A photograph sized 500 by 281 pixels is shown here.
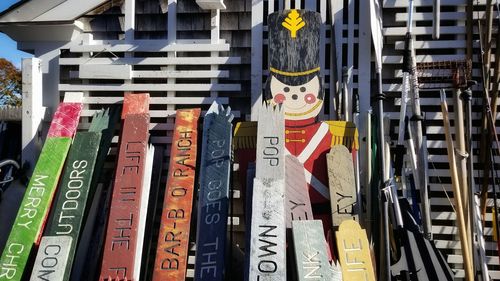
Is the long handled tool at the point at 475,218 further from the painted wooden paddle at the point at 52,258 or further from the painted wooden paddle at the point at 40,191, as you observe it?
the painted wooden paddle at the point at 40,191

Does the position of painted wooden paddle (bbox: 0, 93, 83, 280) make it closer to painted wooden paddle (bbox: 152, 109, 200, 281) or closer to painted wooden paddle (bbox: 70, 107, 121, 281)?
painted wooden paddle (bbox: 70, 107, 121, 281)

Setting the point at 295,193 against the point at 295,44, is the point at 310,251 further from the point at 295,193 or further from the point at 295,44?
the point at 295,44

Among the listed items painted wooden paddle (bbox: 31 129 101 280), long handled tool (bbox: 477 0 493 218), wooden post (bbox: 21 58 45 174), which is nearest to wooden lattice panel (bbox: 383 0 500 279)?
long handled tool (bbox: 477 0 493 218)

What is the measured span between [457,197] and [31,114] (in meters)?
3.56

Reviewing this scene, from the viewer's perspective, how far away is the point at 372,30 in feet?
14.1

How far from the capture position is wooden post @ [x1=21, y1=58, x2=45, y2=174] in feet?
15.6

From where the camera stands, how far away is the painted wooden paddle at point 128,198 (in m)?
3.85

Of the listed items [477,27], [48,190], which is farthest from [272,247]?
[477,27]

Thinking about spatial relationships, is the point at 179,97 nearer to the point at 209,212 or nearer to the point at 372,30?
the point at 209,212

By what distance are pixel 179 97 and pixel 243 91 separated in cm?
56

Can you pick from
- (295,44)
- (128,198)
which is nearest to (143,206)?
(128,198)

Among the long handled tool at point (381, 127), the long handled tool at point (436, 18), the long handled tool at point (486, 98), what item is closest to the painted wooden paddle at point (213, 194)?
the long handled tool at point (381, 127)

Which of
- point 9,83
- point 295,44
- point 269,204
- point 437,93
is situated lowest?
point 269,204

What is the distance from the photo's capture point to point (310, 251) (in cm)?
344
